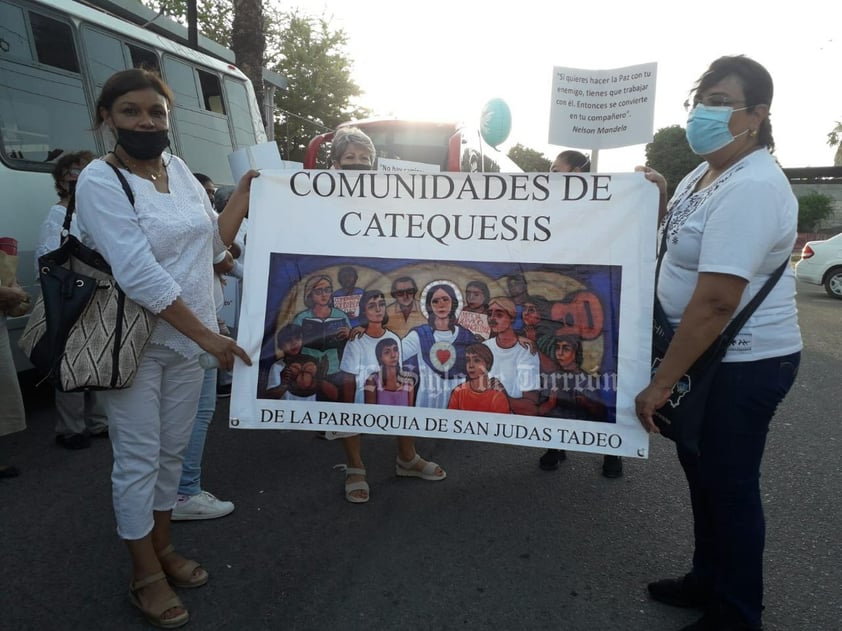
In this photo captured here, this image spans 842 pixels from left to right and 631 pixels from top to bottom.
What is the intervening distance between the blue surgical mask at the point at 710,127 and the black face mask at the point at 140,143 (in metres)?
1.94

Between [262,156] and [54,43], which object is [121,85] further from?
[54,43]

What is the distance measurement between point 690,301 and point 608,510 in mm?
1716

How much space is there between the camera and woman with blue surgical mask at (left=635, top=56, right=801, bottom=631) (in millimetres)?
1971

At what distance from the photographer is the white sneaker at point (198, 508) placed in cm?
313

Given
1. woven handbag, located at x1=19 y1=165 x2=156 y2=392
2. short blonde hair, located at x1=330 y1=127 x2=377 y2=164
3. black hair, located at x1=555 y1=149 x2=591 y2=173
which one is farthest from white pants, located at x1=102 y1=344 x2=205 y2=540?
black hair, located at x1=555 y1=149 x2=591 y2=173

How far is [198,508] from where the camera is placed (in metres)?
3.17

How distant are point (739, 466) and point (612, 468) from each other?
171 cm

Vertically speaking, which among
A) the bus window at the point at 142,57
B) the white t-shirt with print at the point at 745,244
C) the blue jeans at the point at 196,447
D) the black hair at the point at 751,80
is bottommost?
the blue jeans at the point at 196,447

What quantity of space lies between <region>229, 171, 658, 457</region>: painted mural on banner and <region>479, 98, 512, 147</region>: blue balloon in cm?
549

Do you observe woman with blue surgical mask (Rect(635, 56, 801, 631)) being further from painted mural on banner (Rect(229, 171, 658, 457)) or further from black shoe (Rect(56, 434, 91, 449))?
black shoe (Rect(56, 434, 91, 449))

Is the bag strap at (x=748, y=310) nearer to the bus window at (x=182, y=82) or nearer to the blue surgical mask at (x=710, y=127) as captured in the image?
the blue surgical mask at (x=710, y=127)

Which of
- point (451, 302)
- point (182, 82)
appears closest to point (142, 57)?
point (182, 82)

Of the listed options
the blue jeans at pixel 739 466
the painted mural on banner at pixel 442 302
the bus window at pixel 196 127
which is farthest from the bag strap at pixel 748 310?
the bus window at pixel 196 127

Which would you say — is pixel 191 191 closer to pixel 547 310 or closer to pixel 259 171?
pixel 259 171
